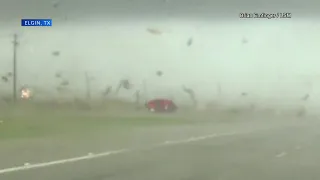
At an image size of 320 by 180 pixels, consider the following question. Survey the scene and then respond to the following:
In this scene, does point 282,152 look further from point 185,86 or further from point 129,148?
point 129,148

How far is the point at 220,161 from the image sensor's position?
3.58 meters

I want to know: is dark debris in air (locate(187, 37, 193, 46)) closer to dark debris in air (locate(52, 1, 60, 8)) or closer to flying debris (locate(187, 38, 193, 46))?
flying debris (locate(187, 38, 193, 46))

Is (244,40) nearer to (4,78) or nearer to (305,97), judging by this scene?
(305,97)

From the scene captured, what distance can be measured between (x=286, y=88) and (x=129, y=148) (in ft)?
3.52

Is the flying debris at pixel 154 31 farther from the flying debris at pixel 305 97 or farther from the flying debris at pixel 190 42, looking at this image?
the flying debris at pixel 305 97

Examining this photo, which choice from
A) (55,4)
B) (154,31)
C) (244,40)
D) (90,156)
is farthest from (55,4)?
(244,40)

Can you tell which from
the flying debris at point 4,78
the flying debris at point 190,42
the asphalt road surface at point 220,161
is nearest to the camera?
the asphalt road surface at point 220,161

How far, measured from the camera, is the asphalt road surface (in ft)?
11.4

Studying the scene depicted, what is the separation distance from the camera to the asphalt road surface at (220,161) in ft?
11.4

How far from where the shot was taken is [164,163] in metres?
3.63

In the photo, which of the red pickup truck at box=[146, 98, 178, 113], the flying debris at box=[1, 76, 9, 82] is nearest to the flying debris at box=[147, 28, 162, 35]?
the red pickup truck at box=[146, 98, 178, 113]

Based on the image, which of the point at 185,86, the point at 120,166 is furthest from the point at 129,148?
the point at 185,86

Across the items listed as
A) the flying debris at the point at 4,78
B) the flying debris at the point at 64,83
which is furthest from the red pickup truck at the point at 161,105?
the flying debris at the point at 4,78

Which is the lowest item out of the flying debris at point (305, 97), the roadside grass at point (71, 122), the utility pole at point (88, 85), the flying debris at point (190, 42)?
the roadside grass at point (71, 122)
